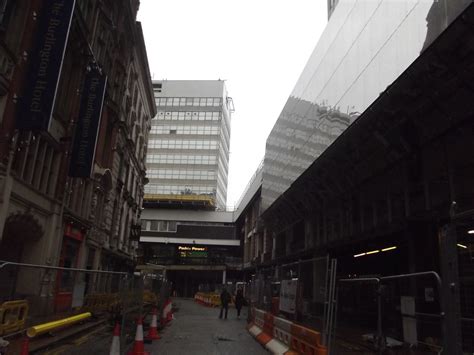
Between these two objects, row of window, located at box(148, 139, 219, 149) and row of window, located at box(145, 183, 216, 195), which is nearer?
row of window, located at box(145, 183, 216, 195)

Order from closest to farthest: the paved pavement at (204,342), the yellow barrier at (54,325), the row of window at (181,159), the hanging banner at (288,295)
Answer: the yellow barrier at (54,325), the hanging banner at (288,295), the paved pavement at (204,342), the row of window at (181,159)

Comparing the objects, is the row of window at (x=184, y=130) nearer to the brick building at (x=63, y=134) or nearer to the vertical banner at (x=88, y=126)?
the brick building at (x=63, y=134)

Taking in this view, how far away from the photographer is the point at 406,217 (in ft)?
53.0

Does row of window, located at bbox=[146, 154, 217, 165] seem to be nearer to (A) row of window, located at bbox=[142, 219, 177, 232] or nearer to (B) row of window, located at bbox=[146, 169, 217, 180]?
(B) row of window, located at bbox=[146, 169, 217, 180]

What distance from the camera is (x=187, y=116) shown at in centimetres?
10088

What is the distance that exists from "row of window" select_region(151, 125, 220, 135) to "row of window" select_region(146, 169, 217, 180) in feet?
29.7

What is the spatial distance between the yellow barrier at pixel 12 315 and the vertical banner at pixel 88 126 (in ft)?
54.6

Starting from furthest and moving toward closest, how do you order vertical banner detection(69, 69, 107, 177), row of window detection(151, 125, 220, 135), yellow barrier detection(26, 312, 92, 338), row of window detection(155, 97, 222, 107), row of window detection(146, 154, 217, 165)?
row of window detection(155, 97, 222, 107)
row of window detection(151, 125, 220, 135)
row of window detection(146, 154, 217, 165)
vertical banner detection(69, 69, 107, 177)
yellow barrier detection(26, 312, 92, 338)

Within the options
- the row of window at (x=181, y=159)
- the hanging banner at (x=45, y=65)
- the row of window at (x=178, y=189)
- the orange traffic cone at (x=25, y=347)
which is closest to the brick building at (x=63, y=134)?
the hanging banner at (x=45, y=65)

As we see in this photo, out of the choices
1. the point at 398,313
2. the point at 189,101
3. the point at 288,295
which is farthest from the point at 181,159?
the point at 398,313

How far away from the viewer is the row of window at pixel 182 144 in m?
96.3

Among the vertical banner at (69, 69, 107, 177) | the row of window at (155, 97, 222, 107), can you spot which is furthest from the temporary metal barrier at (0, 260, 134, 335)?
the row of window at (155, 97, 222, 107)

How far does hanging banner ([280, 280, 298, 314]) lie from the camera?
12125 mm

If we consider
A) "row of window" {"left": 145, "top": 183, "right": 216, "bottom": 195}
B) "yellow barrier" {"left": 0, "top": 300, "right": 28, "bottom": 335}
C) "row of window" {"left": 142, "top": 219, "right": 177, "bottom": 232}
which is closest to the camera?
"yellow barrier" {"left": 0, "top": 300, "right": 28, "bottom": 335}
